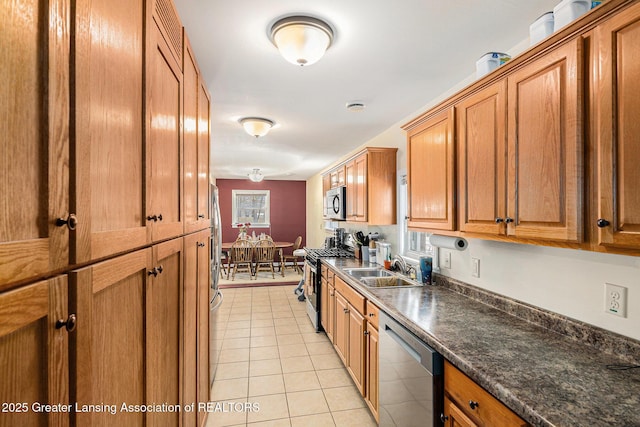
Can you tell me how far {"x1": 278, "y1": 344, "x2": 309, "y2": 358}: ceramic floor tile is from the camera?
11.1 ft

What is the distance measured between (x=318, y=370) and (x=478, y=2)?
9.92ft

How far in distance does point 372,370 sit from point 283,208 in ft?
23.3

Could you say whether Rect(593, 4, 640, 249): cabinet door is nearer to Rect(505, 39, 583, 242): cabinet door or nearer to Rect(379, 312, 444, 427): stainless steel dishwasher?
Rect(505, 39, 583, 242): cabinet door

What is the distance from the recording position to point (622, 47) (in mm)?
1008

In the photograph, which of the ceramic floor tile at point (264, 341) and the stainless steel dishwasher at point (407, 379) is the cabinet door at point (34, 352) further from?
the ceramic floor tile at point (264, 341)

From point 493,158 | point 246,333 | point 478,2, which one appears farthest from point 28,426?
point 246,333

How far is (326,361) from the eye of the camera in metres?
3.21

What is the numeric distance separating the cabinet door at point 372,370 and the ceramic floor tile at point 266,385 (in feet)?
2.60

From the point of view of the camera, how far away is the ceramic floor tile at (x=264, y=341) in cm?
363

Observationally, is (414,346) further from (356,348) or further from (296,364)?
(296,364)

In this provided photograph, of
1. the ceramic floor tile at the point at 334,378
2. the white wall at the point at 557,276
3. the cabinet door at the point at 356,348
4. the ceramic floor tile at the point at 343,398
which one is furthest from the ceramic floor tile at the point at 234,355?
the white wall at the point at 557,276

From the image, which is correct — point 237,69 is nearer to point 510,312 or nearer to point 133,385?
point 133,385

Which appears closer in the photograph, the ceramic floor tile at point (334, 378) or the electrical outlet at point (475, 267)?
the electrical outlet at point (475, 267)

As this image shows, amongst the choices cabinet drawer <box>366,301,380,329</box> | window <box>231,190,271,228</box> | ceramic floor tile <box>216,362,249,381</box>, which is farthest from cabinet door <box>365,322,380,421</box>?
window <box>231,190,271,228</box>
